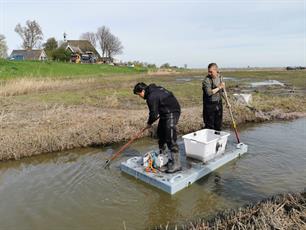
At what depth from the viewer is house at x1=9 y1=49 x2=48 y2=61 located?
57612mm

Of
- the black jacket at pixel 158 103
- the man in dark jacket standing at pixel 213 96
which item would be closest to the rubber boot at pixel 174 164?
the black jacket at pixel 158 103

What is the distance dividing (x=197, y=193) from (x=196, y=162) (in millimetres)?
1103

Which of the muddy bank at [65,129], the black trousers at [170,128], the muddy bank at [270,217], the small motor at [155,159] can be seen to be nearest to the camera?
the muddy bank at [270,217]

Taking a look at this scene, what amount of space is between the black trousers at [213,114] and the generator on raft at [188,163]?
0.25 meters

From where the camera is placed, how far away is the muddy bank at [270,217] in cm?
345

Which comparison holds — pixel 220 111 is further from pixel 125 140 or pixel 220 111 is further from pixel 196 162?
pixel 125 140

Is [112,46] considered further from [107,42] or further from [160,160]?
[160,160]

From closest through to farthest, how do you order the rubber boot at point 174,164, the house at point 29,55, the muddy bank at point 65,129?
the rubber boot at point 174,164, the muddy bank at point 65,129, the house at point 29,55

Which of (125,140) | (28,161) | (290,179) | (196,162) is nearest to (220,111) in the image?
(196,162)

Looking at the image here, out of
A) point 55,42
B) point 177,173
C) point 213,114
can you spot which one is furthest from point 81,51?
point 177,173

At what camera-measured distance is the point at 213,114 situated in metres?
7.25

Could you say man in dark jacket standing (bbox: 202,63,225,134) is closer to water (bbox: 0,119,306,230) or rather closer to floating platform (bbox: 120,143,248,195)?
floating platform (bbox: 120,143,248,195)

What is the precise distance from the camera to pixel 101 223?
453 cm

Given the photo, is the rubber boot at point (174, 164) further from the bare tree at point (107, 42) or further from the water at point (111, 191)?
the bare tree at point (107, 42)
